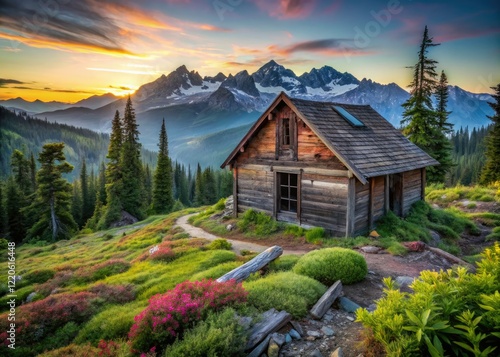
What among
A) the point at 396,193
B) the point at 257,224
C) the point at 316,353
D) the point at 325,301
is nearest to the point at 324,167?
the point at 257,224

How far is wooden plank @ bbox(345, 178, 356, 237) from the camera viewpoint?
1512 centimetres

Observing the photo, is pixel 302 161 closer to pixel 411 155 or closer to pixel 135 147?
pixel 411 155

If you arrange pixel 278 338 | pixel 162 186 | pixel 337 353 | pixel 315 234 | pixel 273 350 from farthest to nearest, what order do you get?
pixel 162 186 → pixel 315 234 → pixel 278 338 → pixel 273 350 → pixel 337 353

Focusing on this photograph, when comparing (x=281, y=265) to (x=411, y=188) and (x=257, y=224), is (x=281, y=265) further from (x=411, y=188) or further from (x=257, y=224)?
(x=411, y=188)

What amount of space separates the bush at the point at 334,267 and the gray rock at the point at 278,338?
125 inches

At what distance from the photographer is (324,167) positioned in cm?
1602

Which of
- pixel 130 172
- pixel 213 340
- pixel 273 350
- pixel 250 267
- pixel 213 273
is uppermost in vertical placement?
pixel 213 340

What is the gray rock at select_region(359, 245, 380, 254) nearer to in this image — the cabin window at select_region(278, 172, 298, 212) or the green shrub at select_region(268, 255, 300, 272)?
the green shrub at select_region(268, 255, 300, 272)

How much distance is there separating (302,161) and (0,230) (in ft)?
175

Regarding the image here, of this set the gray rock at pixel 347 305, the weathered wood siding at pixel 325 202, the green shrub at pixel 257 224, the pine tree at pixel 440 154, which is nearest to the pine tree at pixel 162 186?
the green shrub at pixel 257 224

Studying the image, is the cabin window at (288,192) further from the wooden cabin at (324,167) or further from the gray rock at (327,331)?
the gray rock at (327,331)

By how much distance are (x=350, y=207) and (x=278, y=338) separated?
33.6 ft

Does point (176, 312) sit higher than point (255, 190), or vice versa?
point (255, 190)

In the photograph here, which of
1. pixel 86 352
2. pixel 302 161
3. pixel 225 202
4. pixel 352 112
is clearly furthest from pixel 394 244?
pixel 225 202
